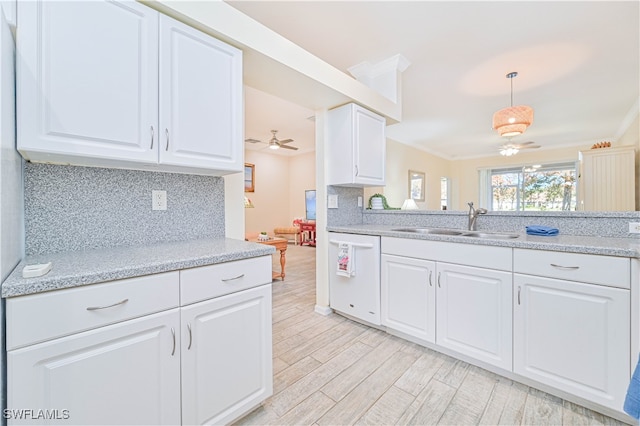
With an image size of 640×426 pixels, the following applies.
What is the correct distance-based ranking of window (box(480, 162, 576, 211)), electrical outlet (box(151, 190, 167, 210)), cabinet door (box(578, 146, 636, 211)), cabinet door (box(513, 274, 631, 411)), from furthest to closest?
window (box(480, 162, 576, 211))
cabinet door (box(578, 146, 636, 211))
electrical outlet (box(151, 190, 167, 210))
cabinet door (box(513, 274, 631, 411))

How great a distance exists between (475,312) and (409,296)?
464 mm

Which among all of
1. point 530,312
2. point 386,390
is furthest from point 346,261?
point 530,312

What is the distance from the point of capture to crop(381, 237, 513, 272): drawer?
165 cm

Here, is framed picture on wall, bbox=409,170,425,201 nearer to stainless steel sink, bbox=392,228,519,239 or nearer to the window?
the window

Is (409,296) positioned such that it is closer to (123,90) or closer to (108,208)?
(108,208)

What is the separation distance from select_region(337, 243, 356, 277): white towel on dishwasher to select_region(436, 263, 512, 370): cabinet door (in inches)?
29.6

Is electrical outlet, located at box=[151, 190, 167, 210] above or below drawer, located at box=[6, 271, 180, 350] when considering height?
above

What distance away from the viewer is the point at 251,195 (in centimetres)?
731

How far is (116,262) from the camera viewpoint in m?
1.03

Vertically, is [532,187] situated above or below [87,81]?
above

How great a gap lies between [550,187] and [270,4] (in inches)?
323

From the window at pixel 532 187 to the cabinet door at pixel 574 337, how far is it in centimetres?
722

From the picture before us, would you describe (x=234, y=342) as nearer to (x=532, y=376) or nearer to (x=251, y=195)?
(x=532, y=376)

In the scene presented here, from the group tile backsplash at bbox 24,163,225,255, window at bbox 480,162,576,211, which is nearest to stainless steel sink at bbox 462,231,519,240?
tile backsplash at bbox 24,163,225,255
